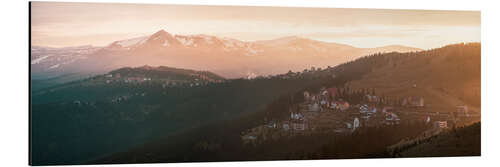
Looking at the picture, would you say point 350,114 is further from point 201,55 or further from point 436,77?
point 201,55

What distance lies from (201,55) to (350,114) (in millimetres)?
3454

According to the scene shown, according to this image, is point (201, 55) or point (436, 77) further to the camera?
point (436, 77)

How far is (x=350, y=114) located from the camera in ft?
44.8

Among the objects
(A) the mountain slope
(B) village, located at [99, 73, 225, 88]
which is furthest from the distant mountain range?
(A) the mountain slope

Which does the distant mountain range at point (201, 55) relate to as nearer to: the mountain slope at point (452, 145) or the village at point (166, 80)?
the village at point (166, 80)

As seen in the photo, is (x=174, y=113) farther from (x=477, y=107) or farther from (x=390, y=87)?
(x=477, y=107)

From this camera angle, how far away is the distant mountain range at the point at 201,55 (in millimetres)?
12734

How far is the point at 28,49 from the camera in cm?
1220

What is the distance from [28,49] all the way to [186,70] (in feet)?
10.2

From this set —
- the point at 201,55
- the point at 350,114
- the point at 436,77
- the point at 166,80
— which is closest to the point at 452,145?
the point at 436,77

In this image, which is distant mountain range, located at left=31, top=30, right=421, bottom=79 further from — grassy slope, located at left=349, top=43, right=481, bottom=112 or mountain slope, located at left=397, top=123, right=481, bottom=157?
mountain slope, located at left=397, top=123, right=481, bottom=157

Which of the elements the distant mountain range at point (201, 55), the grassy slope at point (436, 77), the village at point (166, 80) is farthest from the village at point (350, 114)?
the village at point (166, 80)

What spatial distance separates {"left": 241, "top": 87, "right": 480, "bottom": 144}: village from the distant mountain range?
0.82 m

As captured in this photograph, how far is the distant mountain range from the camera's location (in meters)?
12.7
